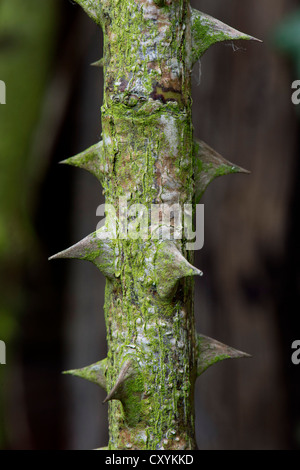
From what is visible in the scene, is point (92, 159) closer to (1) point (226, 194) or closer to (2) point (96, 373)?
(2) point (96, 373)

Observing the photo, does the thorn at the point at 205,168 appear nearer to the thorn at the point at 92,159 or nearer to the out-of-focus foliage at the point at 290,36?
the thorn at the point at 92,159

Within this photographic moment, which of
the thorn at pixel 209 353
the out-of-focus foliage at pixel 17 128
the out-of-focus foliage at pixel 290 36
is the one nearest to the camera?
the thorn at pixel 209 353

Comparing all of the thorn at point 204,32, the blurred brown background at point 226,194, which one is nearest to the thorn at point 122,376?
the thorn at point 204,32

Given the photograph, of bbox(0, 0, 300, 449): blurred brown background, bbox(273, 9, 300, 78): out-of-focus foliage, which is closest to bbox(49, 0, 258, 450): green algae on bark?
bbox(273, 9, 300, 78): out-of-focus foliage

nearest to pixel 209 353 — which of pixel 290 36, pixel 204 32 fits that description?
pixel 204 32

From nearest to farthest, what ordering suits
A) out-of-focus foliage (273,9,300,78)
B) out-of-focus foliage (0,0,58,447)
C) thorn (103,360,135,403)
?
thorn (103,360,135,403) → out-of-focus foliage (273,9,300,78) → out-of-focus foliage (0,0,58,447)

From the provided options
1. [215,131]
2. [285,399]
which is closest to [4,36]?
[215,131]

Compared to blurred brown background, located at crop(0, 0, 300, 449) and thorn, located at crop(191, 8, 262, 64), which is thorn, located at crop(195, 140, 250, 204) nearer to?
thorn, located at crop(191, 8, 262, 64)
